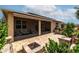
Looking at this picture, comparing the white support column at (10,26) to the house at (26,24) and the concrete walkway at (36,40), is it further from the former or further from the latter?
the concrete walkway at (36,40)

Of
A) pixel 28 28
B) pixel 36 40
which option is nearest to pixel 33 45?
pixel 36 40

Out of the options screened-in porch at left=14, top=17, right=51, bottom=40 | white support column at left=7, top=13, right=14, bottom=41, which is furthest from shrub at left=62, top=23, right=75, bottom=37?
white support column at left=7, top=13, right=14, bottom=41

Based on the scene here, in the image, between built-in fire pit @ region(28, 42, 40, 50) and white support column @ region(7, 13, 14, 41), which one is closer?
white support column @ region(7, 13, 14, 41)

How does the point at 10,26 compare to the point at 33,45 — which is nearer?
the point at 10,26

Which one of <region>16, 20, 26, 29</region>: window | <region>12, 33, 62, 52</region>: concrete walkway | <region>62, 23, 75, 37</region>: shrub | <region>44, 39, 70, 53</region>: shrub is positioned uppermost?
<region>16, 20, 26, 29</region>: window

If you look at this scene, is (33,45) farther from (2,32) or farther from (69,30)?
(69,30)

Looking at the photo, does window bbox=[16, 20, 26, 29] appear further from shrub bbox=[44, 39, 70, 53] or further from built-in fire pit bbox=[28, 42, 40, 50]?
shrub bbox=[44, 39, 70, 53]

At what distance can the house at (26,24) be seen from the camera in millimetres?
3630

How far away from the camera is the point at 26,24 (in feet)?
12.2

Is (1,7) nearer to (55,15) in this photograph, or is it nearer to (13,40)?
(13,40)

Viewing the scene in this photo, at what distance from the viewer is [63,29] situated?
12.4 feet

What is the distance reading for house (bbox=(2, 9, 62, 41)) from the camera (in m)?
3.63

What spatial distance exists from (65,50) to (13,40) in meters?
0.97
